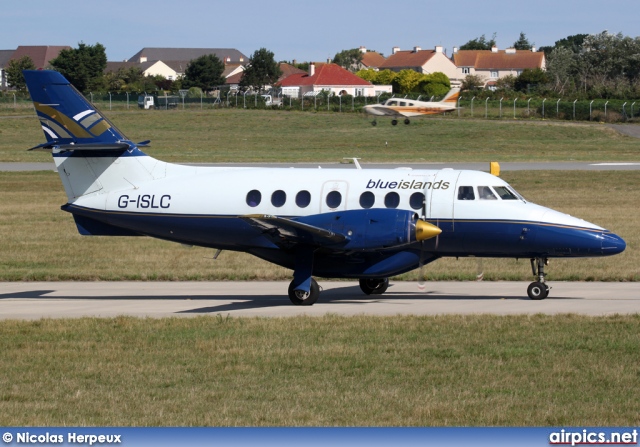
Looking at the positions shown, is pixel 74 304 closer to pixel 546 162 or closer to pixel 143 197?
pixel 143 197

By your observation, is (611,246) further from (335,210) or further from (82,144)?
(82,144)

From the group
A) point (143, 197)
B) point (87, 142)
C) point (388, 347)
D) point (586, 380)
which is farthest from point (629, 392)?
point (87, 142)

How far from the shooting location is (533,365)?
1404 centimetres

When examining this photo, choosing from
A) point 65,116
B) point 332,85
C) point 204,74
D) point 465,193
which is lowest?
point 465,193

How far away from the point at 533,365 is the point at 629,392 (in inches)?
72.5

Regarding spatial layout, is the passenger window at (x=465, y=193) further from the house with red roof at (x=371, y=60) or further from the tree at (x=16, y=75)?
the house with red roof at (x=371, y=60)

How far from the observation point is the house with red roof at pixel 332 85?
131m

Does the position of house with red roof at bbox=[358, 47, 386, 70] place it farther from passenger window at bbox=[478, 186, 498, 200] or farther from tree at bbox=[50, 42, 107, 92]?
passenger window at bbox=[478, 186, 498, 200]

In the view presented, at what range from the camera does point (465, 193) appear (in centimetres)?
2006

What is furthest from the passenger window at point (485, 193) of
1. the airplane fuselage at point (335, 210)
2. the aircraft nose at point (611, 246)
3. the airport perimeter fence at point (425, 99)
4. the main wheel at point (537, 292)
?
the airport perimeter fence at point (425, 99)

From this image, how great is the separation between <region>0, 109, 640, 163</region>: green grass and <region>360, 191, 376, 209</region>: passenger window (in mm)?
39849

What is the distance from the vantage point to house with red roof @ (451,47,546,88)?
169750 millimetres

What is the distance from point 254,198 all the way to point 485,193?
4890 mm

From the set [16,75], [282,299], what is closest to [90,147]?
[282,299]
